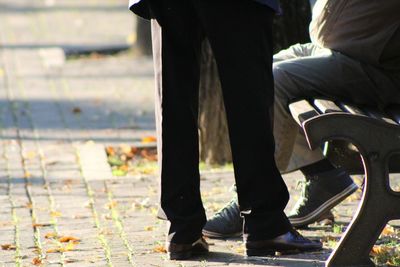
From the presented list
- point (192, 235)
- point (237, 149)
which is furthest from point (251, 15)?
point (192, 235)

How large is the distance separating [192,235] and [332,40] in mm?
1103

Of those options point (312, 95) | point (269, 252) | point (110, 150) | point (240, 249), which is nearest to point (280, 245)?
point (269, 252)

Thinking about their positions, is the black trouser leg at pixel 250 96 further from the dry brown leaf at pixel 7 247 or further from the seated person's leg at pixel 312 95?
the dry brown leaf at pixel 7 247

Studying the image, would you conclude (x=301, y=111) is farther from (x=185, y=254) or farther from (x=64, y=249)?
(x=64, y=249)

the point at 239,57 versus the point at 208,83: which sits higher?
the point at 239,57

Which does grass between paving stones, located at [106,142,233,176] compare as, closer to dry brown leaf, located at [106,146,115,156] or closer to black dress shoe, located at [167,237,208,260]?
dry brown leaf, located at [106,146,115,156]

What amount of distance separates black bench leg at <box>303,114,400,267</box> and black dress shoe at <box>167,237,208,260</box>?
0.62m

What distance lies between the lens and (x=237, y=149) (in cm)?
433

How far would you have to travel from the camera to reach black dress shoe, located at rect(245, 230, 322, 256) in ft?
14.4

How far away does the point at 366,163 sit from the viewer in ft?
13.4

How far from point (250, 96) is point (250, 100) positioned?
17mm

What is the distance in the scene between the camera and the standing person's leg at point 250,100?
423 centimetres

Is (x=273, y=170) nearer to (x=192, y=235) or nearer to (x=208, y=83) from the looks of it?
(x=192, y=235)

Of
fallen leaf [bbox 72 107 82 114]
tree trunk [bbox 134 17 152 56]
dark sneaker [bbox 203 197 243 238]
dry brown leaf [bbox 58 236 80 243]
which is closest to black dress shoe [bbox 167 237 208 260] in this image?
dark sneaker [bbox 203 197 243 238]
